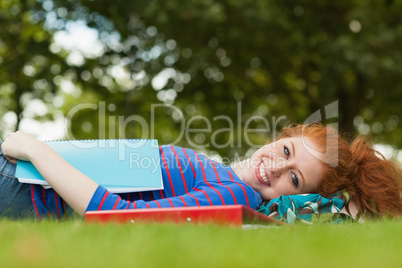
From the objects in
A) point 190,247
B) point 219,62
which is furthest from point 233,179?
point 219,62

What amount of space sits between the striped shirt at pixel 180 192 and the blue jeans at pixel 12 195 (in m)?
0.07

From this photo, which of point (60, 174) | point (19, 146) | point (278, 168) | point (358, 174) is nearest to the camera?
point (60, 174)

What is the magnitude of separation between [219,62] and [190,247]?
9828mm

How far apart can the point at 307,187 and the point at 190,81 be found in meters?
7.81

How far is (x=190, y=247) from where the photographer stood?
1.59 m

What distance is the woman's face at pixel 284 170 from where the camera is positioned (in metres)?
3.62

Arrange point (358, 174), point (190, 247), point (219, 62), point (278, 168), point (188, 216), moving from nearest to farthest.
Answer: point (190, 247) < point (188, 216) < point (278, 168) < point (358, 174) < point (219, 62)

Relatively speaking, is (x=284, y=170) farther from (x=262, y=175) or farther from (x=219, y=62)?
(x=219, y=62)

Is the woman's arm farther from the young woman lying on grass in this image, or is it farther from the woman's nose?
the woman's nose

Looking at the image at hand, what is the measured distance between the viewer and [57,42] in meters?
11.4

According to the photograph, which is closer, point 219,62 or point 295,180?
point 295,180

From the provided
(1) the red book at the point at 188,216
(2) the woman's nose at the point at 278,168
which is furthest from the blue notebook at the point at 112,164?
(2) the woman's nose at the point at 278,168

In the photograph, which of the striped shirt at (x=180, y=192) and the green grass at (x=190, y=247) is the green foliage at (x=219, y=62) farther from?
the green grass at (x=190, y=247)

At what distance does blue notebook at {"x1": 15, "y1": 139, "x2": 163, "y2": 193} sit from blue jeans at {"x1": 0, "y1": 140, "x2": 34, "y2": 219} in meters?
0.13
